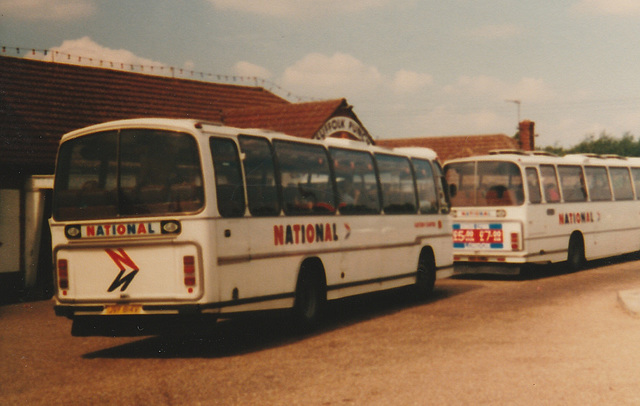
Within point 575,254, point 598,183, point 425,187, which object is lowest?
point 575,254

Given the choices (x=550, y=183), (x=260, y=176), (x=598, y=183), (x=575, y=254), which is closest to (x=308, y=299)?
(x=260, y=176)

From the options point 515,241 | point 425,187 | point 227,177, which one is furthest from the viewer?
point 515,241

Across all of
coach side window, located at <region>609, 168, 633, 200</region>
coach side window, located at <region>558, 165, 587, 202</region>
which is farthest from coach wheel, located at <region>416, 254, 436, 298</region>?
coach side window, located at <region>609, 168, 633, 200</region>

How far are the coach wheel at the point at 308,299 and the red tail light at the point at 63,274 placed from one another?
2991 millimetres

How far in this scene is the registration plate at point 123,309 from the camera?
9.07 meters

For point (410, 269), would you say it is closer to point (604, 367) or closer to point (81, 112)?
point (604, 367)

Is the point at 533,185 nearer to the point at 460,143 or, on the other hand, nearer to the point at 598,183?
the point at 598,183

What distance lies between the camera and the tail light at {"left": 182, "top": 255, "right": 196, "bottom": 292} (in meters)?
8.89

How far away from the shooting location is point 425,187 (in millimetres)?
15094

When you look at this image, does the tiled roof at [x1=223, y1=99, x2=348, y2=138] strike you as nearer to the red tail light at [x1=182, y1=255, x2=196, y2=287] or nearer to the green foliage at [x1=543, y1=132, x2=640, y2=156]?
the red tail light at [x1=182, y1=255, x2=196, y2=287]

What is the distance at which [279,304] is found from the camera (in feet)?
33.9

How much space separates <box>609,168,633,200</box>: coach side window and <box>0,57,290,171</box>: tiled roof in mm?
12263

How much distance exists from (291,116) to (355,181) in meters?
12.6

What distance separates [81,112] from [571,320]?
47.2ft
